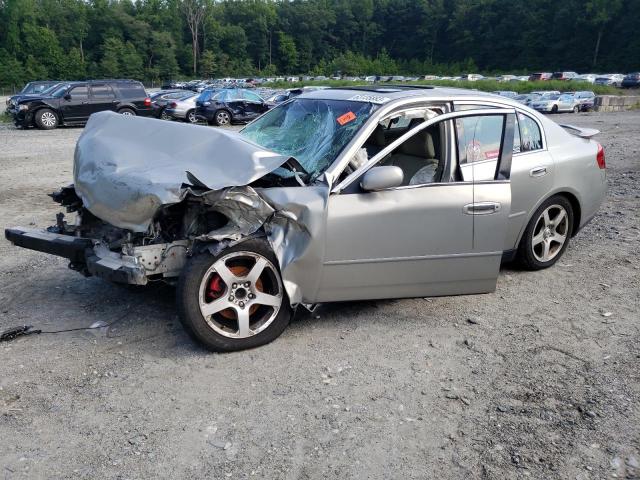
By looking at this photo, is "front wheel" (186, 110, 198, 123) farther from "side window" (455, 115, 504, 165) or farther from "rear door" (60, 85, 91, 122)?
"side window" (455, 115, 504, 165)

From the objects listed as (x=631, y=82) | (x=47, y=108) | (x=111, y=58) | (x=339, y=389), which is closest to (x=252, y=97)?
(x=47, y=108)

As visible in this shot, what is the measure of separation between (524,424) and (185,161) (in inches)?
109

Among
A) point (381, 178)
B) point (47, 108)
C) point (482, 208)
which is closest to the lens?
point (381, 178)

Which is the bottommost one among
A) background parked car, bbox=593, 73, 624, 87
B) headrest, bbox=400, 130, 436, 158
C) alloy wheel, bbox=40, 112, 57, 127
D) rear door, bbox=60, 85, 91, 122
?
background parked car, bbox=593, 73, 624, 87

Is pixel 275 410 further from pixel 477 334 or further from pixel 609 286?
pixel 609 286

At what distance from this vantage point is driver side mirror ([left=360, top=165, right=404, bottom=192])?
413 centimetres

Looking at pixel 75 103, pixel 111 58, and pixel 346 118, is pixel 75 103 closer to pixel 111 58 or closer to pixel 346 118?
pixel 346 118

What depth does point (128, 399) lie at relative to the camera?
3.55 meters

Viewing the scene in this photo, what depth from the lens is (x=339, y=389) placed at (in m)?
3.69

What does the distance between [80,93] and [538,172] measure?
828 inches

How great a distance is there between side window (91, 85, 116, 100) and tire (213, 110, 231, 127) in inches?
160

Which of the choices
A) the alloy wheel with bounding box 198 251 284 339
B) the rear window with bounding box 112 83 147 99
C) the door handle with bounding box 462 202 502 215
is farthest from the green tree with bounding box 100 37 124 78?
the door handle with bounding box 462 202 502 215

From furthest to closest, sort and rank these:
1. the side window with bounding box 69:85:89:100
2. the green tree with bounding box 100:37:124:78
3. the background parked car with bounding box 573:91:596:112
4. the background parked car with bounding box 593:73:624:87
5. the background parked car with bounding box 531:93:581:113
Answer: the green tree with bounding box 100:37:124:78 < the background parked car with bounding box 593:73:624:87 < the background parked car with bounding box 573:91:596:112 < the background parked car with bounding box 531:93:581:113 < the side window with bounding box 69:85:89:100

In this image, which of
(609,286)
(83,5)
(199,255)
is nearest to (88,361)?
(199,255)
